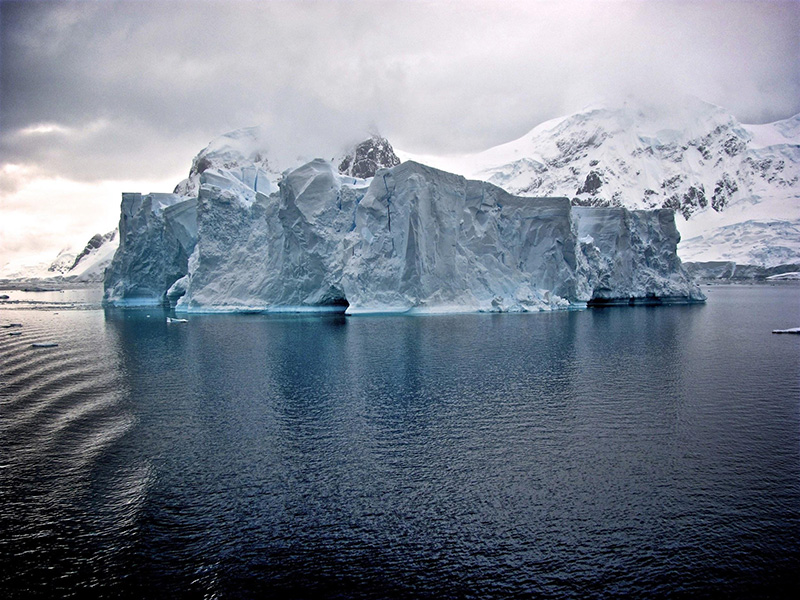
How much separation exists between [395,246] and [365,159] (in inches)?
3086

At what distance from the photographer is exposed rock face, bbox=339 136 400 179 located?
107 meters

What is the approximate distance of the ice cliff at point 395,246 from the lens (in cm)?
3272

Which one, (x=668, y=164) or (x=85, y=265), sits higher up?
(x=668, y=164)

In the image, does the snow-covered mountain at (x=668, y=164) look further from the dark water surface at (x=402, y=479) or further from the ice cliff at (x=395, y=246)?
the dark water surface at (x=402, y=479)

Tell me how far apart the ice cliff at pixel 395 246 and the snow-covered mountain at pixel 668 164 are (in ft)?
232

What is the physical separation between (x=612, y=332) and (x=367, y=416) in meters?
16.6

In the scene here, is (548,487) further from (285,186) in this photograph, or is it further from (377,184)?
(285,186)

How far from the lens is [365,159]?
107 metres

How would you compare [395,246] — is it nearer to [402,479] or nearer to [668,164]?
[402,479]

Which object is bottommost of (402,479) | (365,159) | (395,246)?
(402,479)

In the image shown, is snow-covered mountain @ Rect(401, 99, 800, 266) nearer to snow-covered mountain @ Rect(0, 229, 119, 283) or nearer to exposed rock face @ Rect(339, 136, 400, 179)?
exposed rock face @ Rect(339, 136, 400, 179)

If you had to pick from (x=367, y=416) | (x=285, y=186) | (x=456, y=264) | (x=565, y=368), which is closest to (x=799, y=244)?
(x=456, y=264)

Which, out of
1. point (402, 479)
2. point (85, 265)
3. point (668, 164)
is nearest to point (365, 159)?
point (668, 164)

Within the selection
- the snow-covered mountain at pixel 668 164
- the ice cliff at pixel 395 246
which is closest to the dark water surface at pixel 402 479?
the ice cliff at pixel 395 246
